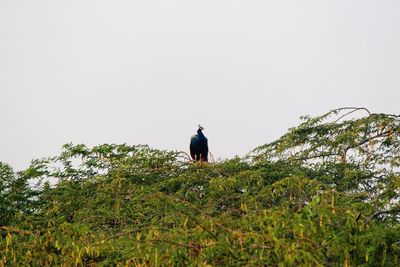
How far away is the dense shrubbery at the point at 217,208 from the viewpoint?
5.14 metres

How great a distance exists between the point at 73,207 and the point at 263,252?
5.65m

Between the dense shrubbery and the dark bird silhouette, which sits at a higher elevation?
the dark bird silhouette

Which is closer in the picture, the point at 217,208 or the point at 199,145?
the point at 217,208

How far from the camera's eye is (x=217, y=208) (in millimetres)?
9500

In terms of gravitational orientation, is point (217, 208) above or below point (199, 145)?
below

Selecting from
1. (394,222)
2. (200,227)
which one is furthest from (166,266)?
(394,222)

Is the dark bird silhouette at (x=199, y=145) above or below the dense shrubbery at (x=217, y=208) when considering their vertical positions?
above

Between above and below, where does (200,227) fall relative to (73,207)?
below

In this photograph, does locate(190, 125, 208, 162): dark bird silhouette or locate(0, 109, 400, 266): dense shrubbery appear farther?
locate(190, 125, 208, 162): dark bird silhouette

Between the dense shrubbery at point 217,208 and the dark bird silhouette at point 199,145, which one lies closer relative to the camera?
the dense shrubbery at point 217,208

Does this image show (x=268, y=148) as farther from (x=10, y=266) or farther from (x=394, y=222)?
(x=10, y=266)

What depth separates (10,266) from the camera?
6.61 metres

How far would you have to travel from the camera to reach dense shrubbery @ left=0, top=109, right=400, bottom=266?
16.9 ft

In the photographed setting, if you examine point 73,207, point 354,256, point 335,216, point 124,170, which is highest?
point 124,170
